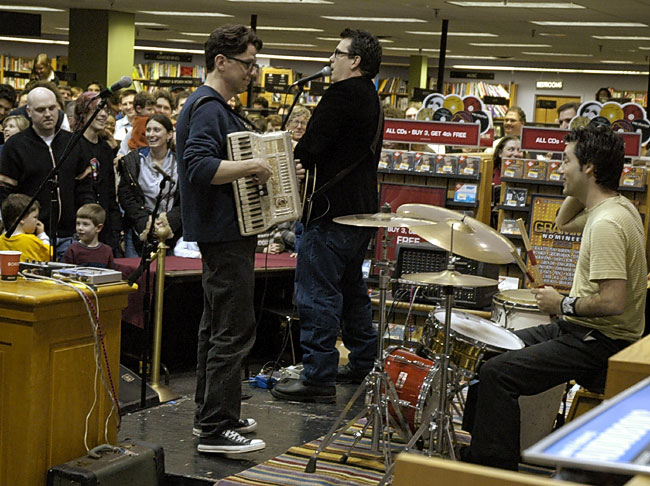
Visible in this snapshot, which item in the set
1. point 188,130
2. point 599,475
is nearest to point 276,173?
point 188,130

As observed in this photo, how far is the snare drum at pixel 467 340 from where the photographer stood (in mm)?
3643

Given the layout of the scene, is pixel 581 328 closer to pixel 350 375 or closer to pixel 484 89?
pixel 350 375

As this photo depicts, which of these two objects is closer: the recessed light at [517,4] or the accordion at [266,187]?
the accordion at [266,187]

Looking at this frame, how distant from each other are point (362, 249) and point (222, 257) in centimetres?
110

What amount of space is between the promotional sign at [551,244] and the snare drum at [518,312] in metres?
1.60

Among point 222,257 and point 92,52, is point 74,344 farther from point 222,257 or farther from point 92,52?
point 92,52

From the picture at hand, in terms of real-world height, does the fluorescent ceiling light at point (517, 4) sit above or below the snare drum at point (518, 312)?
above

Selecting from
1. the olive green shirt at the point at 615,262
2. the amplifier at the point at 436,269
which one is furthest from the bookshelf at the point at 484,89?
the olive green shirt at the point at 615,262

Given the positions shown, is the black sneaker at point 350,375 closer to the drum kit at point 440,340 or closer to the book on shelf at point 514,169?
the drum kit at point 440,340

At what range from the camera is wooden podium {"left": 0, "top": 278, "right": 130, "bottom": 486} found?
3.06 meters

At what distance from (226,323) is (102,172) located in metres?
2.39

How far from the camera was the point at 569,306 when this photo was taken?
3529mm

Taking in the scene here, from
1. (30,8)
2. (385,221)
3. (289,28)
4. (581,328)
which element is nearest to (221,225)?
(385,221)

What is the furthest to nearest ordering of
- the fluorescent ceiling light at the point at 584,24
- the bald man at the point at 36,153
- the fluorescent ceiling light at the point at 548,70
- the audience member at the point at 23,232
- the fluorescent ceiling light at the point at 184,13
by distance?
the fluorescent ceiling light at the point at 548,70 → the fluorescent ceiling light at the point at 184,13 → the fluorescent ceiling light at the point at 584,24 → the bald man at the point at 36,153 → the audience member at the point at 23,232
